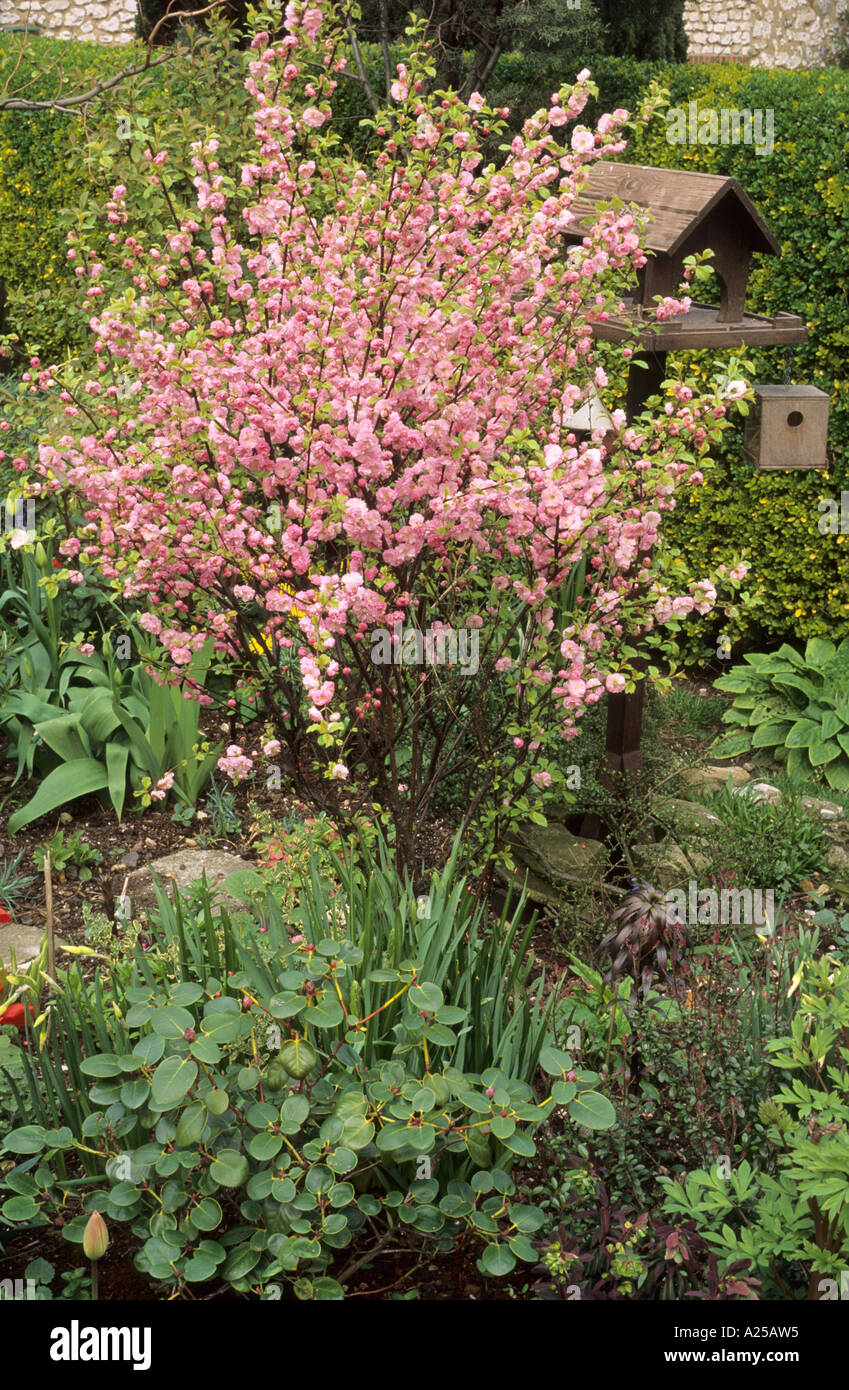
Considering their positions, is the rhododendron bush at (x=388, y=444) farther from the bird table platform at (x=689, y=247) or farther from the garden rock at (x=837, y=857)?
the garden rock at (x=837, y=857)

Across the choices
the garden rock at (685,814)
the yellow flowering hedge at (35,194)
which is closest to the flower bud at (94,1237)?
the garden rock at (685,814)

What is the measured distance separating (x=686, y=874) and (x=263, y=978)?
6.55ft

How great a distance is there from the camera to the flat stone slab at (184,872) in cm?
370

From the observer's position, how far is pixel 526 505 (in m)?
2.79

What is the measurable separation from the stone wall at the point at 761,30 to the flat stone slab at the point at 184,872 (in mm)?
17573

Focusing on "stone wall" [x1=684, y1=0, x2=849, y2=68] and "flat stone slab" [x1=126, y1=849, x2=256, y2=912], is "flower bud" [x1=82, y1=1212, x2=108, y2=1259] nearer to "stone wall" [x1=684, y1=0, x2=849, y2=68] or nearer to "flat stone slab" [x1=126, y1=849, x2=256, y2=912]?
"flat stone slab" [x1=126, y1=849, x2=256, y2=912]

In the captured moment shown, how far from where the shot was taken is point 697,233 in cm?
385

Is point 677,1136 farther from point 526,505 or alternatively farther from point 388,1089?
point 526,505

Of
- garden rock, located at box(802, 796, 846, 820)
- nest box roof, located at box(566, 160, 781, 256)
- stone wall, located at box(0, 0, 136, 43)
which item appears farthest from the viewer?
stone wall, located at box(0, 0, 136, 43)

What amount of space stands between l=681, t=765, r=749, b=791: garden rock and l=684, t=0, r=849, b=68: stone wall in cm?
1611

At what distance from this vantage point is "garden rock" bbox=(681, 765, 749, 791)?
16.0 feet

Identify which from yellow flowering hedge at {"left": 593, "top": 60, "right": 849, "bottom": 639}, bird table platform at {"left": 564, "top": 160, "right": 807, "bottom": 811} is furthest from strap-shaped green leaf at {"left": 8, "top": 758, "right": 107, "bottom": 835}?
yellow flowering hedge at {"left": 593, "top": 60, "right": 849, "bottom": 639}

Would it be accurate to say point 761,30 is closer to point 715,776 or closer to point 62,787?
point 715,776

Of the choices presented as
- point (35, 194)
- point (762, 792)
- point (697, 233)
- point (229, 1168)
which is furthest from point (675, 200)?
point (35, 194)
